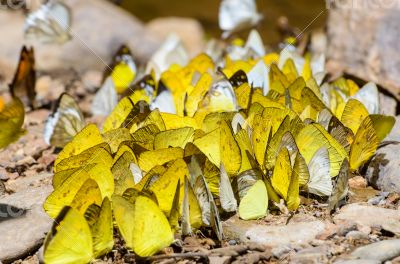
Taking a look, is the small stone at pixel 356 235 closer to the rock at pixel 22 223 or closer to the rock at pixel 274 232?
the rock at pixel 274 232

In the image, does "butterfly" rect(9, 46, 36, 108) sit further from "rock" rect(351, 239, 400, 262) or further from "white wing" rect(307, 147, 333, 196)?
"rock" rect(351, 239, 400, 262)

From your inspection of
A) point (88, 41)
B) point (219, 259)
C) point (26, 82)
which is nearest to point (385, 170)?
point (219, 259)

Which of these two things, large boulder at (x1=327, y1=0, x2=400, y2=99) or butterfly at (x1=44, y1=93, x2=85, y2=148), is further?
large boulder at (x1=327, y1=0, x2=400, y2=99)

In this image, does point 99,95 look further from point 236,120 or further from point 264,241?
point 264,241

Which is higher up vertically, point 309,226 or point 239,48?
point 239,48

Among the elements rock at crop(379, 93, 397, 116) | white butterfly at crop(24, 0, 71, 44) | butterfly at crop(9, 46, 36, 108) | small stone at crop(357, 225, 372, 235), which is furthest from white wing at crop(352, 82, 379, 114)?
white butterfly at crop(24, 0, 71, 44)

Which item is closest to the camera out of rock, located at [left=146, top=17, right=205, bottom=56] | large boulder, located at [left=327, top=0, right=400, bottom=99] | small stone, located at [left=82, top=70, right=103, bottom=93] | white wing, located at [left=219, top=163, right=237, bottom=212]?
white wing, located at [left=219, top=163, right=237, bottom=212]

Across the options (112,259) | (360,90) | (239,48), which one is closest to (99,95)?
(239,48)
